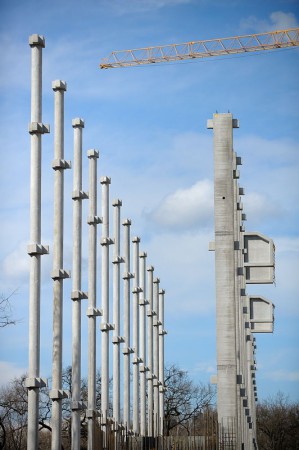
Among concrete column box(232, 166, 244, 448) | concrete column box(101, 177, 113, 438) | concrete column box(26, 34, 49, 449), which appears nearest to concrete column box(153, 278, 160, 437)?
concrete column box(232, 166, 244, 448)

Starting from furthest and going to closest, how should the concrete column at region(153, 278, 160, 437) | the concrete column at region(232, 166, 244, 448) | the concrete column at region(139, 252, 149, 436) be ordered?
the concrete column at region(153, 278, 160, 437)
the concrete column at region(139, 252, 149, 436)
the concrete column at region(232, 166, 244, 448)

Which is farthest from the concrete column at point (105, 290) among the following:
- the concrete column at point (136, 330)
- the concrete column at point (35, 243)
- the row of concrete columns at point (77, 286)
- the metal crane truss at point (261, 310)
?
the concrete column at point (35, 243)

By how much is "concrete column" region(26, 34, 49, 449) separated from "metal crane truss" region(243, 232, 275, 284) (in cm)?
1462

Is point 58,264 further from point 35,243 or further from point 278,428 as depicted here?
point 278,428

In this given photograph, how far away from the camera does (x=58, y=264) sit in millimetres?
34250

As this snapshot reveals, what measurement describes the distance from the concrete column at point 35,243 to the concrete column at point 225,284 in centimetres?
838

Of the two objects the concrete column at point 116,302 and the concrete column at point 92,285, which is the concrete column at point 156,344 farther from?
the concrete column at point 92,285

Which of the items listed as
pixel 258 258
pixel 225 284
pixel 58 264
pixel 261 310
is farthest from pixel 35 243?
pixel 261 310

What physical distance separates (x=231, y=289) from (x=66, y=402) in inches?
1847

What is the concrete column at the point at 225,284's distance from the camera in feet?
125

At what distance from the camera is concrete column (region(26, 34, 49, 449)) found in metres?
30.9

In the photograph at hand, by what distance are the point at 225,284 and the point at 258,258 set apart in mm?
7570

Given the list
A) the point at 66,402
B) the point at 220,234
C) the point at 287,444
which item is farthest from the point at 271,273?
→ the point at 287,444

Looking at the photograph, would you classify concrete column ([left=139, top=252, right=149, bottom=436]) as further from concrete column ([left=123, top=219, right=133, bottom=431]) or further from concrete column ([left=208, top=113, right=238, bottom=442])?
concrete column ([left=208, top=113, right=238, bottom=442])
